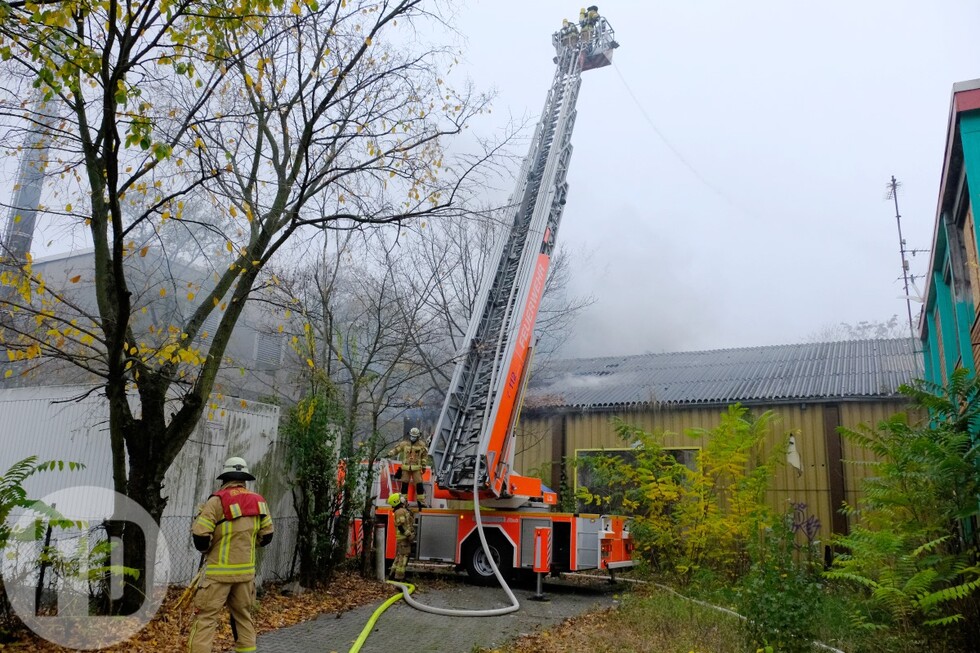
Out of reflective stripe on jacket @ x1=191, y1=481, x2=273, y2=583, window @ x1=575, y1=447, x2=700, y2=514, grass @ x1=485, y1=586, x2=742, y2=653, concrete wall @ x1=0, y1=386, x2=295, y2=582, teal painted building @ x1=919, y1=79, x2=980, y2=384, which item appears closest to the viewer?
reflective stripe on jacket @ x1=191, y1=481, x2=273, y2=583

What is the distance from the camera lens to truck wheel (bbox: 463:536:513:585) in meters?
10.9

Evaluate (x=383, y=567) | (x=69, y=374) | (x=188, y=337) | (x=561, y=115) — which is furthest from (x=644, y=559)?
(x=69, y=374)

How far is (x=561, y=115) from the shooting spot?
12.6m

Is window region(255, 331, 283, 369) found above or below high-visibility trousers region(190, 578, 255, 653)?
above

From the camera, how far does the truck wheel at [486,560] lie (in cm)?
1092

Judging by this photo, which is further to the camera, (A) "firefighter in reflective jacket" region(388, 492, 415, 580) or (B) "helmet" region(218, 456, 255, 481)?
(A) "firefighter in reflective jacket" region(388, 492, 415, 580)

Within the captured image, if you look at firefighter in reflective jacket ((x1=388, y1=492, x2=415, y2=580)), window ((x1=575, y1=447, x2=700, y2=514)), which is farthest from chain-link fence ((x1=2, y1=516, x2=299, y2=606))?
window ((x1=575, y1=447, x2=700, y2=514))

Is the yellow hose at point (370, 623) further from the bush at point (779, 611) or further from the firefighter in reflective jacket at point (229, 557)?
the bush at point (779, 611)

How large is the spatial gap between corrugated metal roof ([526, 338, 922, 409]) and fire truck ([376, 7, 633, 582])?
531 cm

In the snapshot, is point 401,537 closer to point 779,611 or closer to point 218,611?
point 218,611

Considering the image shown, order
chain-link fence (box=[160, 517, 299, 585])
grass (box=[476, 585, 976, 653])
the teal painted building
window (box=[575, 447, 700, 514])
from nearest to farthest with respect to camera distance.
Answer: grass (box=[476, 585, 976, 653]) → the teal painted building → chain-link fence (box=[160, 517, 299, 585]) → window (box=[575, 447, 700, 514])

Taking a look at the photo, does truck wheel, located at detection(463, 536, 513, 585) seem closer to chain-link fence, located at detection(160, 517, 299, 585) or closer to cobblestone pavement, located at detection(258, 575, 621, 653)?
cobblestone pavement, located at detection(258, 575, 621, 653)

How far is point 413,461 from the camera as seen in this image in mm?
11422

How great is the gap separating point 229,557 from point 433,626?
288 centimetres
